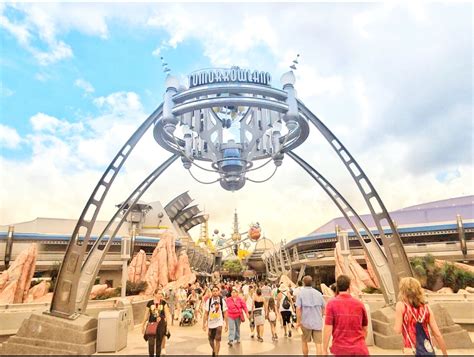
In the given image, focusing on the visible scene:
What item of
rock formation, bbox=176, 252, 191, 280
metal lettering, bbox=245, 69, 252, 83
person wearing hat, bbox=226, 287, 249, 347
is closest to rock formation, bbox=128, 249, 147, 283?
rock formation, bbox=176, 252, 191, 280

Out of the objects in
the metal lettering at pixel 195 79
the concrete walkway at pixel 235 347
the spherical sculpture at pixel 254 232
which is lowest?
the concrete walkway at pixel 235 347

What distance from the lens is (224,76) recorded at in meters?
10.7

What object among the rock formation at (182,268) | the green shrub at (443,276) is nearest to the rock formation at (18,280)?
the rock formation at (182,268)

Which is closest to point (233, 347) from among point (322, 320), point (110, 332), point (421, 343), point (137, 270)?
point (110, 332)

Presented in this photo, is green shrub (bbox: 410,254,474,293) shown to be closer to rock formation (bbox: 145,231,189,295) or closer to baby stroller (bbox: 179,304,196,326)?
baby stroller (bbox: 179,304,196,326)

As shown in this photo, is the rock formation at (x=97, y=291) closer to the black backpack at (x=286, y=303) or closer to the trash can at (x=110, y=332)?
the trash can at (x=110, y=332)

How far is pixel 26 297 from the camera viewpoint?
24219mm

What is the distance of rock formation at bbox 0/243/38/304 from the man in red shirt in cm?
2607

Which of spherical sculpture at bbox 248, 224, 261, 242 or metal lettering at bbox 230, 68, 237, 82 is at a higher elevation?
spherical sculpture at bbox 248, 224, 261, 242

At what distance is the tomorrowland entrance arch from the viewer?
9992 mm

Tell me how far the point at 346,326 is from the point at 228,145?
925 cm

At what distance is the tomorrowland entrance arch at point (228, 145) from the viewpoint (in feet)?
32.8

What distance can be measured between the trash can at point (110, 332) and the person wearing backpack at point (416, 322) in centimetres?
726

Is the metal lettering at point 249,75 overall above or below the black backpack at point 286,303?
above
